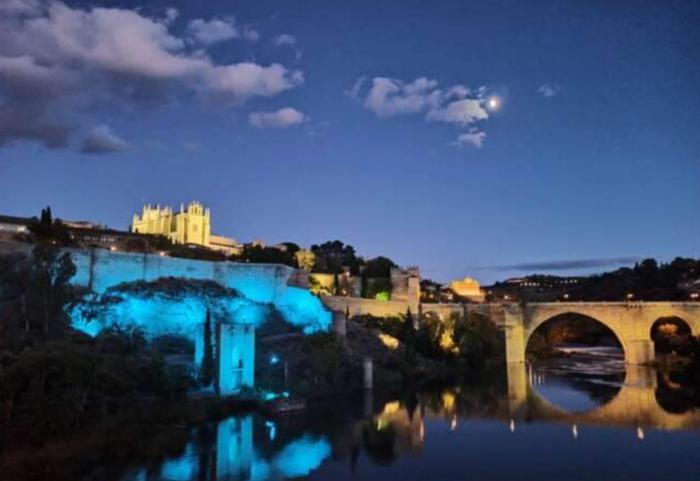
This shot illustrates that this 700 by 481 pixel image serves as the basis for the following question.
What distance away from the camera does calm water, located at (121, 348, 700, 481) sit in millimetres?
15961

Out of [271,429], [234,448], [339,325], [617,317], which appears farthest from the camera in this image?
[617,317]

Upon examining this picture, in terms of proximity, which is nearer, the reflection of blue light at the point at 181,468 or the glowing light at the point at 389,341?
the reflection of blue light at the point at 181,468

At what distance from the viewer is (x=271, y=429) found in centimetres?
2061

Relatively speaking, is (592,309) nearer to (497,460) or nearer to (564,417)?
(564,417)

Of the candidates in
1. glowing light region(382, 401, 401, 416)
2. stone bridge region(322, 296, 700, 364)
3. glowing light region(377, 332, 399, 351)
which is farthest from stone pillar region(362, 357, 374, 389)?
stone bridge region(322, 296, 700, 364)

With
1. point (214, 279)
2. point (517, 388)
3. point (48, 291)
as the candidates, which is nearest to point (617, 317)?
point (517, 388)

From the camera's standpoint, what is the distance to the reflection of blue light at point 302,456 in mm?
16167

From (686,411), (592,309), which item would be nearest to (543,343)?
(592,309)

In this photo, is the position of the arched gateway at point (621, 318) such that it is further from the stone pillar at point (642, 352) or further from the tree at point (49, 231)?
the tree at point (49, 231)

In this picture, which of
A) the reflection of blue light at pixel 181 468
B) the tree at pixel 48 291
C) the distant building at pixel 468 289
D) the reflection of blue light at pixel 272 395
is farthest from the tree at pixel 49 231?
the distant building at pixel 468 289

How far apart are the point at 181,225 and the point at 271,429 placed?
46421 millimetres

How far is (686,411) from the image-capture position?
→ 980 inches

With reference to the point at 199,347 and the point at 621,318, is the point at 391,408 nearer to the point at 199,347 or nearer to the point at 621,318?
the point at 199,347

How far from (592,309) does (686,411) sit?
2080 centimetres
